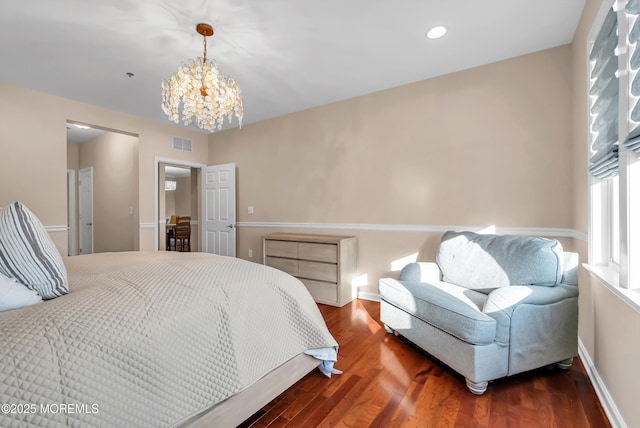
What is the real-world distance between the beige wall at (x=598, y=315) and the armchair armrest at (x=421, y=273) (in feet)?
3.26

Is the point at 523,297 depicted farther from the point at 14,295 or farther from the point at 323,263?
the point at 14,295

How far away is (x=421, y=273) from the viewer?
2.38m

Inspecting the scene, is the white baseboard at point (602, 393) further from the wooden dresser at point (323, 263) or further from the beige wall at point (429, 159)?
the wooden dresser at point (323, 263)

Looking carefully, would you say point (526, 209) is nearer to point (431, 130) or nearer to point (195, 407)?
point (431, 130)

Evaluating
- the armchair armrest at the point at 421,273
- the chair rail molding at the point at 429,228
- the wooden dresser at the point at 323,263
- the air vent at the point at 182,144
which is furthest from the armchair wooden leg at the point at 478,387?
the air vent at the point at 182,144

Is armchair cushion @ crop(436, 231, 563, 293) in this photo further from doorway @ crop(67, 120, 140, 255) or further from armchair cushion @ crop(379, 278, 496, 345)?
doorway @ crop(67, 120, 140, 255)

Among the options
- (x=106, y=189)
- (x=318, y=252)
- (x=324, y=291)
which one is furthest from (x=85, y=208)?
(x=324, y=291)

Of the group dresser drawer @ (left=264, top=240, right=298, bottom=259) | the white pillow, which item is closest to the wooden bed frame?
the white pillow

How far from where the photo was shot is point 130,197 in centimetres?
453

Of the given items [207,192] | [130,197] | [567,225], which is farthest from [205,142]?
[567,225]

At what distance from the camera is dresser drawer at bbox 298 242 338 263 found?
321 cm

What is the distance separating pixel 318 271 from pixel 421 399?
1.86 m

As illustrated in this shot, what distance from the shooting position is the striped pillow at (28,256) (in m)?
1.07

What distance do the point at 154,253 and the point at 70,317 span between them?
51.4 inches
